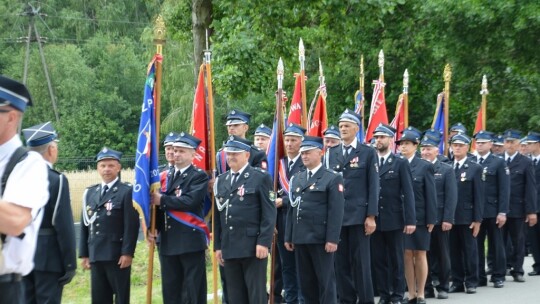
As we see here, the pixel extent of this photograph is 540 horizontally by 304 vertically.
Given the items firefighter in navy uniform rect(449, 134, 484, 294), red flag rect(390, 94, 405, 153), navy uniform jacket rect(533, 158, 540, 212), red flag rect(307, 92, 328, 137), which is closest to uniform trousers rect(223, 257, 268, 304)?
red flag rect(307, 92, 328, 137)

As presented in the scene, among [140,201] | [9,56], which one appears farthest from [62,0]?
[140,201]

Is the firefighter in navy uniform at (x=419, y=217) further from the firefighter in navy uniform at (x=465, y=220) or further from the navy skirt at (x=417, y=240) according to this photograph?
the firefighter in navy uniform at (x=465, y=220)

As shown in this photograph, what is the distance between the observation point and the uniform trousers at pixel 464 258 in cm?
1334

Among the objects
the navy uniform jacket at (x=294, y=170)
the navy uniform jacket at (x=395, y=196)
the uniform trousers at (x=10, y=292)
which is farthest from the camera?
the navy uniform jacket at (x=294, y=170)

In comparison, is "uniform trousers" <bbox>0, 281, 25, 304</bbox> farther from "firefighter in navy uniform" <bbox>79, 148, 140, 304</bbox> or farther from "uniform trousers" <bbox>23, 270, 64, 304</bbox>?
"firefighter in navy uniform" <bbox>79, 148, 140, 304</bbox>

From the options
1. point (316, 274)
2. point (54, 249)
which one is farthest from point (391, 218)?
point (54, 249)

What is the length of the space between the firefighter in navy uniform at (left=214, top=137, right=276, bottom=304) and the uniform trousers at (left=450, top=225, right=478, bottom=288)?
15.1 ft

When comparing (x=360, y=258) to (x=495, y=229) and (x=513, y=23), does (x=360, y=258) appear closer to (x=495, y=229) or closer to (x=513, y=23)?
(x=495, y=229)

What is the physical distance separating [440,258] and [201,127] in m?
3.81

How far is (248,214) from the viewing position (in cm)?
955

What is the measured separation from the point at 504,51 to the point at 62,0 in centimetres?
3851

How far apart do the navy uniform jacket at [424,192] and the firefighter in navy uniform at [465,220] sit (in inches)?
56.1

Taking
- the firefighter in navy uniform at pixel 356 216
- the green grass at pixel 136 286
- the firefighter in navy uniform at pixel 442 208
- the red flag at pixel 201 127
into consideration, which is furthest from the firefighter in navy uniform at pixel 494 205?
the red flag at pixel 201 127

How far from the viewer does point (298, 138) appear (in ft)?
36.9
